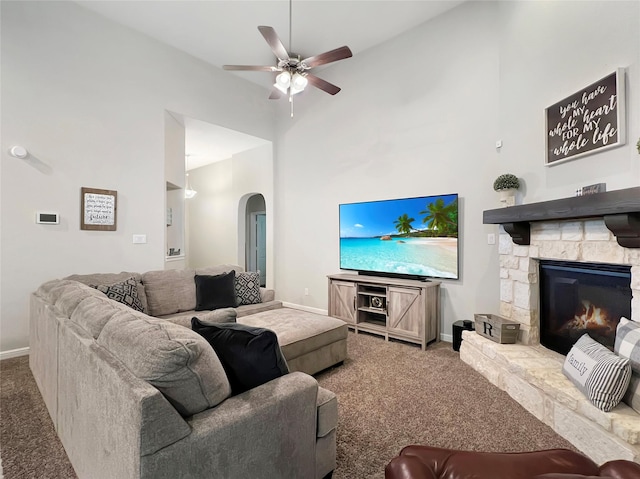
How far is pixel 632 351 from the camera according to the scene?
1798 millimetres

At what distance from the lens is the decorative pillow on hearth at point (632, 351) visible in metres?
1.74

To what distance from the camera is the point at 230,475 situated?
109 cm

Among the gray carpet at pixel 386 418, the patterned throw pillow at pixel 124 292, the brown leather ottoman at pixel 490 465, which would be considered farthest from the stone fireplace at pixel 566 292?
the patterned throw pillow at pixel 124 292

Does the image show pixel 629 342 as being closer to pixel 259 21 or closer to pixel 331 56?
pixel 331 56

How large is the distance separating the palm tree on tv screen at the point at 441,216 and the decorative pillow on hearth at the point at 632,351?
183 cm

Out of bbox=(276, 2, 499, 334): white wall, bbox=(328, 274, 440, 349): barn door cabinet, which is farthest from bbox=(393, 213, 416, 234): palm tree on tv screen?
bbox=(328, 274, 440, 349): barn door cabinet

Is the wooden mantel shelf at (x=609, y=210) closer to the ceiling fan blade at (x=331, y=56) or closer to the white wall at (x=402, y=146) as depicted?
the white wall at (x=402, y=146)

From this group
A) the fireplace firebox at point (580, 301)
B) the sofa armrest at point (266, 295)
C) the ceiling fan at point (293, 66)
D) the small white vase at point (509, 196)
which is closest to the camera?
the fireplace firebox at point (580, 301)

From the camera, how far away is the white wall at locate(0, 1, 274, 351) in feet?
10.6

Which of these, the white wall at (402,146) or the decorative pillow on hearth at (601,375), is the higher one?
the white wall at (402,146)

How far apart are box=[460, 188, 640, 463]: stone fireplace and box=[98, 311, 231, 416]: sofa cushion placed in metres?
2.00

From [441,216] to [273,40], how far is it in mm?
2519

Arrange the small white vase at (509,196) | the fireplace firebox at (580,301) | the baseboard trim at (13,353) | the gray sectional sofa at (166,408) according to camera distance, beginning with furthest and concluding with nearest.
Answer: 1. the baseboard trim at (13,353)
2. the small white vase at (509,196)
3. the fireplace firebox at (580,301)
4. the gray sectional sofa at (166,408)

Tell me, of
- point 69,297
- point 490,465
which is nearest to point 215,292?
point 69,297
